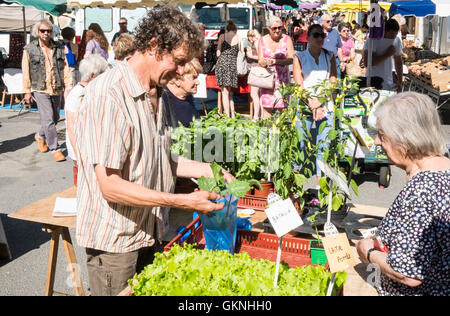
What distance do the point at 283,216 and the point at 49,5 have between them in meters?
8.80

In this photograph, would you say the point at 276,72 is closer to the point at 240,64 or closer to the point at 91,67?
the point at 240,64

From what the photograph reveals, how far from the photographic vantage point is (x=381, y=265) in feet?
5.86

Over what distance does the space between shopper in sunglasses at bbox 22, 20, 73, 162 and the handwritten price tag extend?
565 cm

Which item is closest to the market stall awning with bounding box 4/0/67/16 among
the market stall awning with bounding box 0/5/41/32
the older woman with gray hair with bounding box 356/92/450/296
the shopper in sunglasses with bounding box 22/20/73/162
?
the shopper in sunglasses with bounding box 22/20/73/162

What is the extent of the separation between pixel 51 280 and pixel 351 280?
1968 mm

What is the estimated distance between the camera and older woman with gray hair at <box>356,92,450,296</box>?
1640 mm

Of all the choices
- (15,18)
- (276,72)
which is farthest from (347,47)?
(15,18)

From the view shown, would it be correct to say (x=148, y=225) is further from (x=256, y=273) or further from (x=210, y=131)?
(x=210, y=131)

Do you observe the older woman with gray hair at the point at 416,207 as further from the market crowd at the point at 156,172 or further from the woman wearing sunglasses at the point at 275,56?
the woman wearing sunglasses at the point at 275,56

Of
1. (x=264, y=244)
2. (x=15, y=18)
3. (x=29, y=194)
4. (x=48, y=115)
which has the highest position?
(x=15, y=18)

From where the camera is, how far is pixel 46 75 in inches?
257

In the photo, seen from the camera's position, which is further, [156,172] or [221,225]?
[221,225]

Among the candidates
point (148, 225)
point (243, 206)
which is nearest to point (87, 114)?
point (148, 225)

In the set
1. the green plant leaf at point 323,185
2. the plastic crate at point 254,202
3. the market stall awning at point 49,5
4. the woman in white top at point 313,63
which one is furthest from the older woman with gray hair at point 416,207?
the market stall awning at point 49,5
